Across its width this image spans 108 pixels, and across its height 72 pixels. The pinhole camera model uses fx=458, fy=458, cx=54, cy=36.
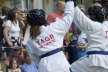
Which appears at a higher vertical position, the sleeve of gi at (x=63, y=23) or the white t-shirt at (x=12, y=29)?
the sleeve of gi at (x=63, y=23)

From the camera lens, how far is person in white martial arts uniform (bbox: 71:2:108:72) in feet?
23.5

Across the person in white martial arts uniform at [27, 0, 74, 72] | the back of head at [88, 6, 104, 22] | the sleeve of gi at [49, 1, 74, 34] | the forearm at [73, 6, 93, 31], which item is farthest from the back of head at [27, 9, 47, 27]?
the back of head at [88, 6, 104, 22]

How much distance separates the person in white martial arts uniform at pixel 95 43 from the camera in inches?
282

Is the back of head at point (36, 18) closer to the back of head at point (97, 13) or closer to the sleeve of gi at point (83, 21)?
the sleeve of gi at point (83, 21)

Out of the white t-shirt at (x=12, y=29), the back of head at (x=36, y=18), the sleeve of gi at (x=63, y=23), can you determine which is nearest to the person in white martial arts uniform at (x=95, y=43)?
the sleeve of gi at (x=63, y=23)

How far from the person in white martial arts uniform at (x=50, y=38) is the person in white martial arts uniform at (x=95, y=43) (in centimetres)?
35

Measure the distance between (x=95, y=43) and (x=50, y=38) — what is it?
30.7 inches

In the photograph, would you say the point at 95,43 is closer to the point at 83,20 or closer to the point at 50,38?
the point at 83,20

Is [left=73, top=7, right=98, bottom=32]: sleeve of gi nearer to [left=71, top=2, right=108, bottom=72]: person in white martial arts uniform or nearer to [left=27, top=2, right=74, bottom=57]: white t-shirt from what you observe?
[left=71, top=2, right=108, bottom=72]: person in white martial arts uniform

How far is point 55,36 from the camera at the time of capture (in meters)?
6.93

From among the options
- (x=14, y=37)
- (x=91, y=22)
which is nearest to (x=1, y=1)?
(x=14, y=37)

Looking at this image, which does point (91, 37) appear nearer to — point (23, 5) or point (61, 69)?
point (61, 69)

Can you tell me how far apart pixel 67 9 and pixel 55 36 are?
0.45 meters

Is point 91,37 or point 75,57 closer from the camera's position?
point 91,37
